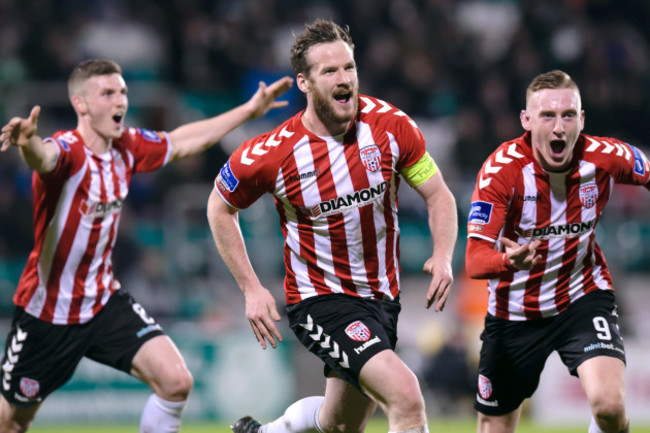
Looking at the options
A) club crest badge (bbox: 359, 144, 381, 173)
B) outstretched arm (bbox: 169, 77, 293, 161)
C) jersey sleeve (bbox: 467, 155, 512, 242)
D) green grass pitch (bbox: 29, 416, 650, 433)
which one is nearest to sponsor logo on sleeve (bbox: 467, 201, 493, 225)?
jersey sleeve (bbox: 467, 155, 512, 242)

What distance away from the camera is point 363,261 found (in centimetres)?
568

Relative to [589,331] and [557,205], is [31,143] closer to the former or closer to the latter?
[557,205]

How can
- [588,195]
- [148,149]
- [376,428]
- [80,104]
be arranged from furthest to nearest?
[376,428]
[148,149]
[80,104]
[588,195]

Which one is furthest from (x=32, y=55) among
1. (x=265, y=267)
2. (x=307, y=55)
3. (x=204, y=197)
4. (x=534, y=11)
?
(x=307, y=55)

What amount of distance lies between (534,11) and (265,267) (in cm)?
602

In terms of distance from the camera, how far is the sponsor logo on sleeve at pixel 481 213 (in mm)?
5680

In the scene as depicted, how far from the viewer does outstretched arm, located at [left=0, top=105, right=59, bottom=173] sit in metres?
5.95

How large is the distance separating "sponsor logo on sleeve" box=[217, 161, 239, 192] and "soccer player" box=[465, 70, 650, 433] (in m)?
1.32

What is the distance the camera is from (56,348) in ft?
21.4

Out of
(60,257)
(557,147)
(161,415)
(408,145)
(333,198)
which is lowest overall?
(161,415)

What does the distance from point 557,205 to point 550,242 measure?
0.71 ft

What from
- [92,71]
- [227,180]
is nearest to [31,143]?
[92,71]

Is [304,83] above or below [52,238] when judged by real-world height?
above

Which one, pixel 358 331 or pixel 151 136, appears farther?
pixel 151 136
